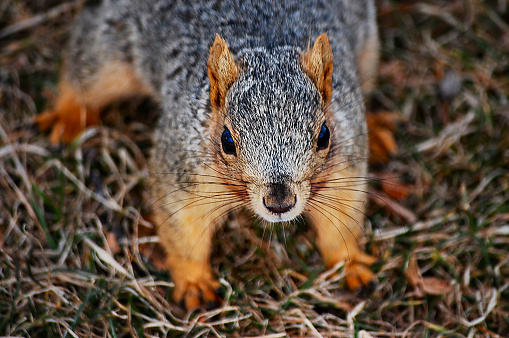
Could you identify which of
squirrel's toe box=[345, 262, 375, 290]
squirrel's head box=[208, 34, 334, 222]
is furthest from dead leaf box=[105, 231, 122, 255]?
squirrel's toe box=[345, 262, 375, 290]

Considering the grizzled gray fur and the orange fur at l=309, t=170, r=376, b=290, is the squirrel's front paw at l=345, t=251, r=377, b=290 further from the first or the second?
the grizzled gray fur

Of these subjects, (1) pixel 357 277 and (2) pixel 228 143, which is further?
(1) pixel 357 277

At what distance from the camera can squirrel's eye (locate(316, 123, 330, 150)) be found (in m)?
2.18

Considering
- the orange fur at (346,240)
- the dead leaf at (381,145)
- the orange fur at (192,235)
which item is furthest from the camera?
the dead leaf at (381,145)

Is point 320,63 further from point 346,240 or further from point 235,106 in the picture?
point 346,240

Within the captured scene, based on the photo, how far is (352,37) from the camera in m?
2.99

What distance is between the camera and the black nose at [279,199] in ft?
6.50

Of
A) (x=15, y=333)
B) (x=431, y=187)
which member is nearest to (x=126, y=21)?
(x=15, y=333)

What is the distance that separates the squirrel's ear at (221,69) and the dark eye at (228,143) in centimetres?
14

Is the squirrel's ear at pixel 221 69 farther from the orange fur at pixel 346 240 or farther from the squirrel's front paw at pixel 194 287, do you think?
the squirrel's front paw at pixel 194 287

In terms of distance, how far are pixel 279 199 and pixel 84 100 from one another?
1921 millimetres

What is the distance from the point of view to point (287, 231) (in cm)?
306

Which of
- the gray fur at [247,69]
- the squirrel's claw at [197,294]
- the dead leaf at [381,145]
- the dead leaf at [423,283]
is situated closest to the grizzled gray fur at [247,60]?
the gray fur at [247,69]

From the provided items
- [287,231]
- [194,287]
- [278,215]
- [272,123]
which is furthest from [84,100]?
[278,215]
